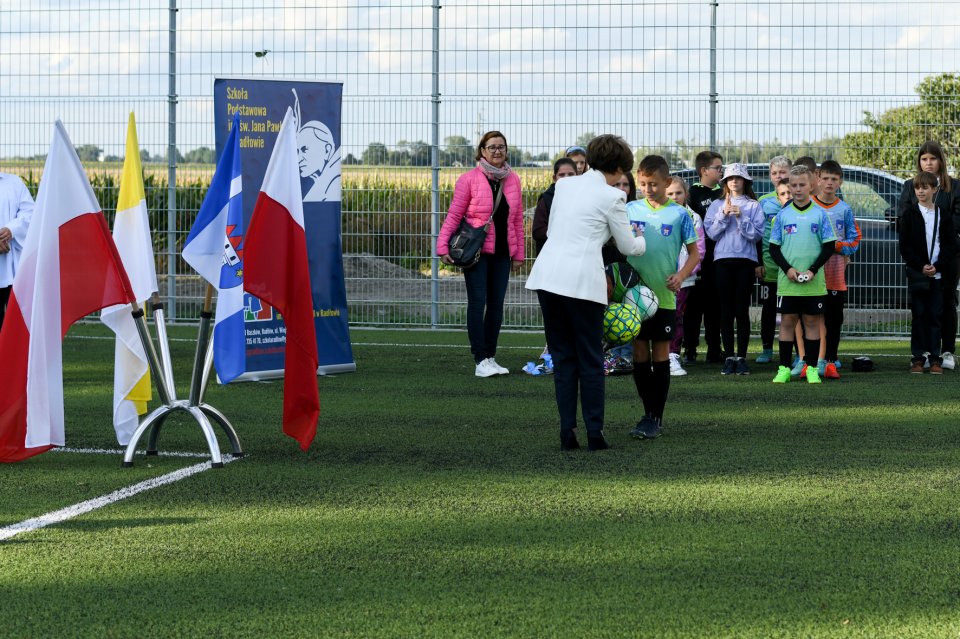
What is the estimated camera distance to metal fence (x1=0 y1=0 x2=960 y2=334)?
13.1 metres

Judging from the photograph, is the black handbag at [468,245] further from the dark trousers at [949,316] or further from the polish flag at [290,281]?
the dark trousers at [949,316]

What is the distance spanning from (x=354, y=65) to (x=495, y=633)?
10.7 metres

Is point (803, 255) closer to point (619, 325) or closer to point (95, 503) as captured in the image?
point (619, 325)

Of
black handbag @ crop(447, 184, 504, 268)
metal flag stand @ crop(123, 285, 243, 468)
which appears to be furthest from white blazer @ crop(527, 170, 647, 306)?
black handbag @ crop(447, 184, 504, 268)

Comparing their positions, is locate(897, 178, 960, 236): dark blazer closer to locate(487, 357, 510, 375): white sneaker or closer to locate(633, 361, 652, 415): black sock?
locate(487, 357, 510, 375): white sneaker

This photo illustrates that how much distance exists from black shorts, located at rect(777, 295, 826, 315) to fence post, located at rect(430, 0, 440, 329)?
4976mm

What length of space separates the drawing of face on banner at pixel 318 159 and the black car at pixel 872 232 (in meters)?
3.91

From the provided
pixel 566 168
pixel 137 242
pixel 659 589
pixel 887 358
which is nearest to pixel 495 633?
pixel 659 589

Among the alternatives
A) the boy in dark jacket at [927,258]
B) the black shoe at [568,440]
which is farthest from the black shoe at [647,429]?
the boy in dark jacket at [927,258]

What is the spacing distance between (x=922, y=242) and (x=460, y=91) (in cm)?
525

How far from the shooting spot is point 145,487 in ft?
19.5

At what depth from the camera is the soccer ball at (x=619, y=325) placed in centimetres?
693

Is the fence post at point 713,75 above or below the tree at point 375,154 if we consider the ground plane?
above

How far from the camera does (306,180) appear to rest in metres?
10.1
